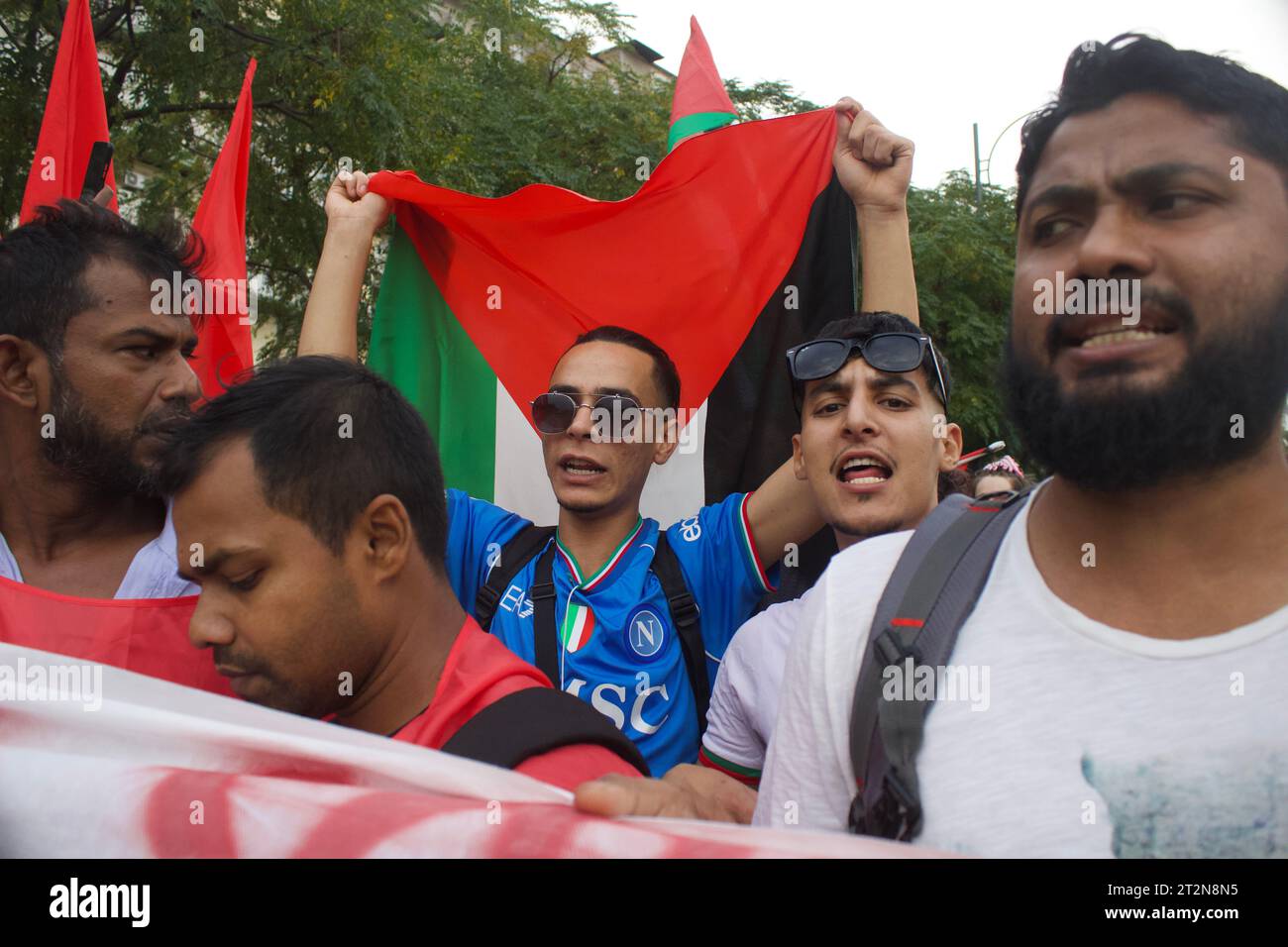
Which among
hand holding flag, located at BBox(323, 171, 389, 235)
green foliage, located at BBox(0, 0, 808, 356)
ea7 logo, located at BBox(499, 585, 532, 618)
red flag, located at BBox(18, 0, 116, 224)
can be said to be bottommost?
ea7 logo, located at BBox(499, 585, 532, 618)

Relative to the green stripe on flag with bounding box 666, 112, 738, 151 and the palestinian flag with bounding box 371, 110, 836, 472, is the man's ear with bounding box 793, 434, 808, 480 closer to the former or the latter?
the palestinian flag with bounding box 371, 110, 836, 472

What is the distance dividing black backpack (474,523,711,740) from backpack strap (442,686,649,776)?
0.99m

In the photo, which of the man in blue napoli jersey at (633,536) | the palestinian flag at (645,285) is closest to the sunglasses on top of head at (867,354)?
the man in blue napoli jersey at (633,536)

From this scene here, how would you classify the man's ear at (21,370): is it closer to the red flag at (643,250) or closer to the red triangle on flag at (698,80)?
the red flag at (643,250)

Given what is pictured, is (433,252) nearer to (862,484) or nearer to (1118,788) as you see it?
(862,484)

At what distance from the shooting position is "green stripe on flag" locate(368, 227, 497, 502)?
13.2ft

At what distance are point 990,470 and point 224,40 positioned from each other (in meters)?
6.92

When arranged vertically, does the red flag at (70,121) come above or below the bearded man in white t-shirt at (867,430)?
above

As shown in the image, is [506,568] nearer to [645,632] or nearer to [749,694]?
[645,632]

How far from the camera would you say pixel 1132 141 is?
4.36 feet

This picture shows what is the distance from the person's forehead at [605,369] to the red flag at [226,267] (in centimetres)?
117

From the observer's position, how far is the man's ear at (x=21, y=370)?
2.41 metres

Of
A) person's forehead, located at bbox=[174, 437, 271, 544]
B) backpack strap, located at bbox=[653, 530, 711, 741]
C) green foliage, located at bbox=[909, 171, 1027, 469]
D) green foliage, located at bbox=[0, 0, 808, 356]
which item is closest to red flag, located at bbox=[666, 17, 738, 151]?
backpack strap, located at bbox=[653, 530, 711, 741]

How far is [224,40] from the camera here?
333 inches
